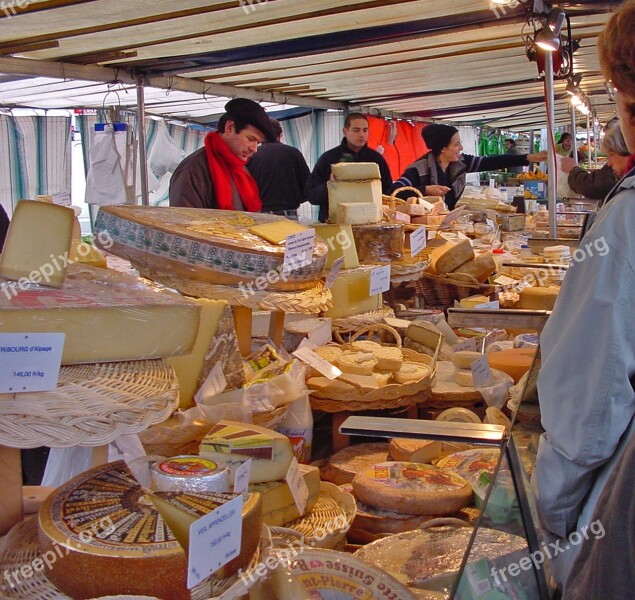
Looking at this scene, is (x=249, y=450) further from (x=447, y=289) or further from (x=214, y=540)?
(x=447, y=289)

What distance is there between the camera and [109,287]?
1.28 meters

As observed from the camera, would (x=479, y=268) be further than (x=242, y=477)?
Yes

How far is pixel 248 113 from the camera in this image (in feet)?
9.82

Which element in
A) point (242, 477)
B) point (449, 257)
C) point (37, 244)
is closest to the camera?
point (37, 244)

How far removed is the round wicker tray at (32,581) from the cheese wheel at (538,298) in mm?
2370

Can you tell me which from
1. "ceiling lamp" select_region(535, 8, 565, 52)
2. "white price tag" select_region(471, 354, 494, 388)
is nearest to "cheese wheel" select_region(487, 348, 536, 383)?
"white price tag" select_region(471, 354, 494, 388)

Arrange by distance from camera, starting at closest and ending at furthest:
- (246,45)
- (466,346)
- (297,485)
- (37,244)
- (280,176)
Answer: (37,244) < (297,485) < (466,346) < (246,45) < (280,176)

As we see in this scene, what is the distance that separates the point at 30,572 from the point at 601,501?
83cm

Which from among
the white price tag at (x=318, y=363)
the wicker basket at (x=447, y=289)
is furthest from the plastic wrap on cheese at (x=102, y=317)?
the wicker basket at (x=447, y=289)

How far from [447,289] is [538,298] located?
0.49 metres

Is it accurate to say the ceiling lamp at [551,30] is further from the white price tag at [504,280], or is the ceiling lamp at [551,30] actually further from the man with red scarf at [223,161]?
the man with red scarf at [223,161]

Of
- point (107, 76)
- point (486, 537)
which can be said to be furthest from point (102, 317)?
point (107, 76)

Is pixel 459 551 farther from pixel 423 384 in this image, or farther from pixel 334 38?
pixel 334 38

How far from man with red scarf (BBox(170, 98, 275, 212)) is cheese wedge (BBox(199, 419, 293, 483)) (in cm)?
168
